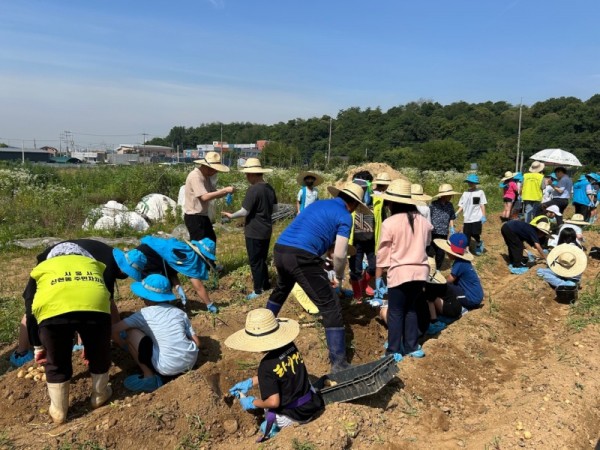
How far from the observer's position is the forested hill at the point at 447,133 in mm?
39781

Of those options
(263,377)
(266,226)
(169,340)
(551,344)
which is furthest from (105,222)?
(551,344)

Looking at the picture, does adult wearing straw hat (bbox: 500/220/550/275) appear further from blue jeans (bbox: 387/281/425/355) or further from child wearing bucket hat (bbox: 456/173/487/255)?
blue jeans (bbox: 387/281/425/355)

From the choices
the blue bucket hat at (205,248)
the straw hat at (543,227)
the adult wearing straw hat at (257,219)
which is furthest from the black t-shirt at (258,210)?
the straw hat at (543,227)

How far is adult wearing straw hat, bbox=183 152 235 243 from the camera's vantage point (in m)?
5.64

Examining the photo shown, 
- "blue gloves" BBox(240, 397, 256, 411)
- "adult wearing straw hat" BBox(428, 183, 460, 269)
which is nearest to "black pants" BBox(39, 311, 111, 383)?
"blue gloves" BBox(240, 397, 256, 411)

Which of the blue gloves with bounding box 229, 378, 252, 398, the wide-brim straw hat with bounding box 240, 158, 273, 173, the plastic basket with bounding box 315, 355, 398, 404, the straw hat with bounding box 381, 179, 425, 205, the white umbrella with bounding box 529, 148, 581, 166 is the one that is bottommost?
the blue gloves with bounding box 229, 378, 252, 398

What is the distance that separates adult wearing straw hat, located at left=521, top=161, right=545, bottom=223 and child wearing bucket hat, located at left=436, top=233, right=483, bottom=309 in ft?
17.7

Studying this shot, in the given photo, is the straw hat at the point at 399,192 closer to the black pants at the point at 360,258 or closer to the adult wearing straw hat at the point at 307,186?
the black pants at the point at 360,258

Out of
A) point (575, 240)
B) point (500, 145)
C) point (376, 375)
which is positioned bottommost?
point (376, 375)

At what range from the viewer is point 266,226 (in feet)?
18.1

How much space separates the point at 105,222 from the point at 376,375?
A: 813cm

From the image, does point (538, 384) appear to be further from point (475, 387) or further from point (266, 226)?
point (266, 226)

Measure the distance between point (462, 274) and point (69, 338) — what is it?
161 inches

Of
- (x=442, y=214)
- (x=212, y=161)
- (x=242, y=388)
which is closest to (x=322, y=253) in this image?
(x=242, y=388)
